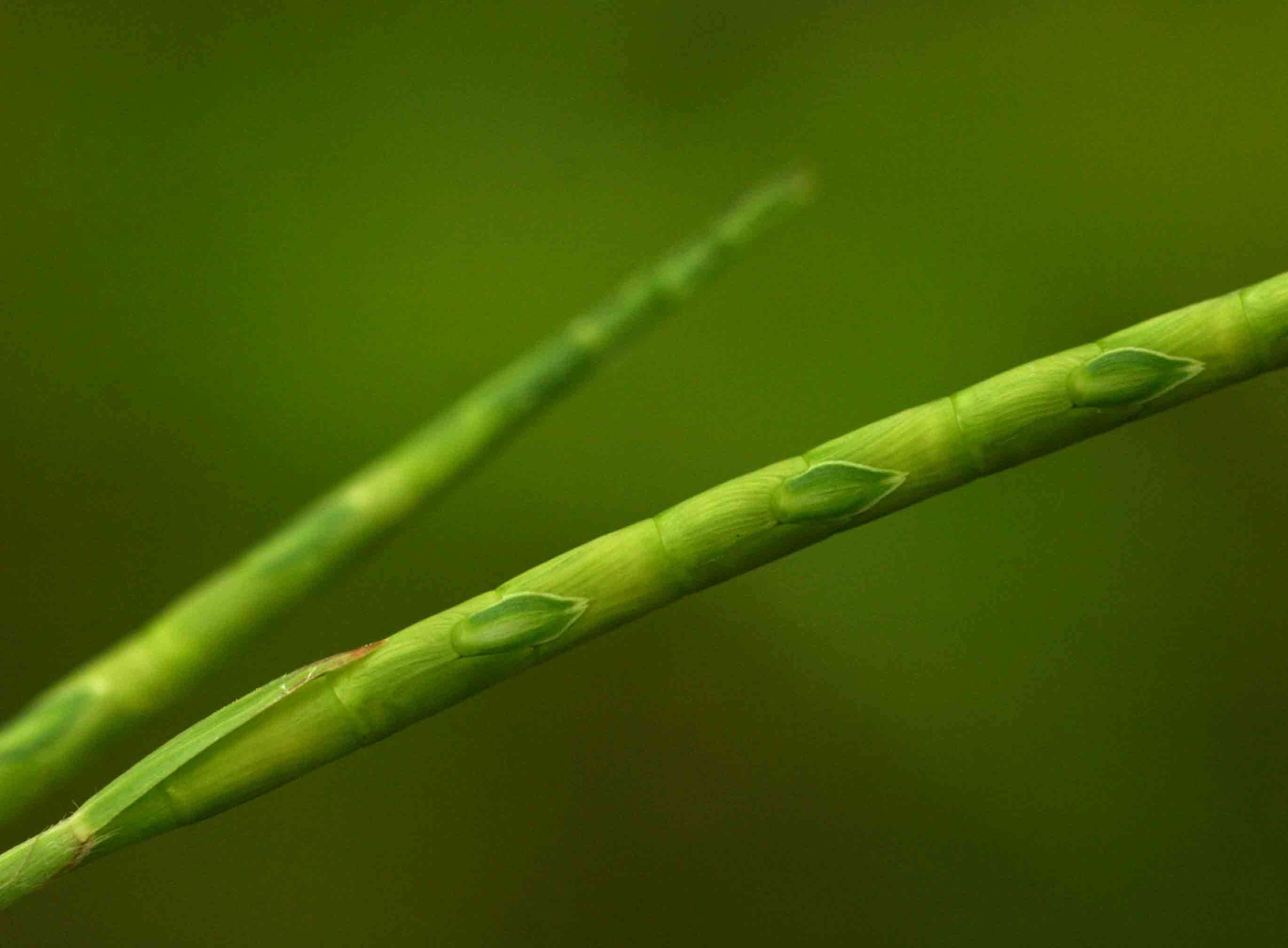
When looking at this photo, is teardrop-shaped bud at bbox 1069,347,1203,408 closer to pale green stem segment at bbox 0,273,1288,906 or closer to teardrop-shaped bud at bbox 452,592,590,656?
pale green stem segment at bbox 0,273,1288,906

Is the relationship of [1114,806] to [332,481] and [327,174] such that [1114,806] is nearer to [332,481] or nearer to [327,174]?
[332,481]

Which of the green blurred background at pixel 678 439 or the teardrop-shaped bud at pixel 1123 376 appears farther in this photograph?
the green blurred background at pixel 678 439

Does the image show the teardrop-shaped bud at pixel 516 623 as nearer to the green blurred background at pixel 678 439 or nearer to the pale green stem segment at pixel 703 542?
the pale green stem segment at pixel 703 542

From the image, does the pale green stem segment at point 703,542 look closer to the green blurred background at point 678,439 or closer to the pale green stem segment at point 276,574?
the pale green stem segment at point 276,574

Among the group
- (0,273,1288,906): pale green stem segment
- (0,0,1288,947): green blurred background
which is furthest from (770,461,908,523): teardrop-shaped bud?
(0,0,1288,947): green blurred background

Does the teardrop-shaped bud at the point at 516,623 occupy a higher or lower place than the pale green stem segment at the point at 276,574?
lower

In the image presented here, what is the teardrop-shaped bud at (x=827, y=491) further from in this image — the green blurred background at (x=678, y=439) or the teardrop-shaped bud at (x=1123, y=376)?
the green blurred background at (x=678, y=439)

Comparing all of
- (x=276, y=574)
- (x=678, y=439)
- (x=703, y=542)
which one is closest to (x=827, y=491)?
(x=703, y=542)

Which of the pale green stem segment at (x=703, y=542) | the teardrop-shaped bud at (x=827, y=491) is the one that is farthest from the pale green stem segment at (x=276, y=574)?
the teardrop-shaped bud at (x=827, y=491)
